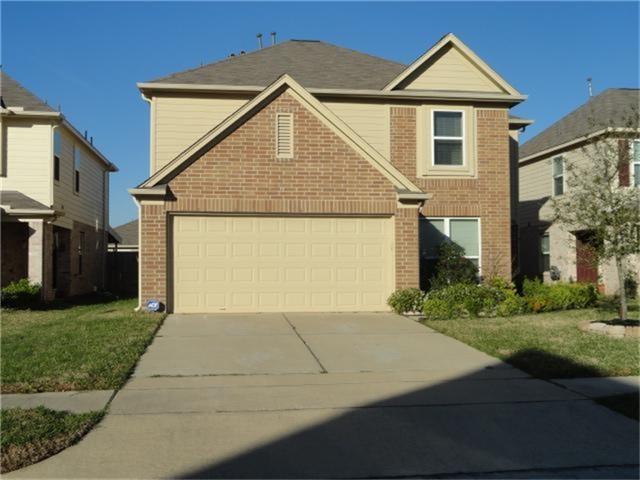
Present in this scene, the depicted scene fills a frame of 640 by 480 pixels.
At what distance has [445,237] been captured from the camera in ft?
55.7

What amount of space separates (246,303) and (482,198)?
722 centimetres

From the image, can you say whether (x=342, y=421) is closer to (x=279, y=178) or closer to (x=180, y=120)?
(x=279, y=178)

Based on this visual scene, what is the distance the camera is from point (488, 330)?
39.2 feet

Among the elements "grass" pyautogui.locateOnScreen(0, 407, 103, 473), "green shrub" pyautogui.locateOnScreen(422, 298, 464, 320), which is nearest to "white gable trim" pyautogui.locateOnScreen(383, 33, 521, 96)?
"green shrub" pyautogui.locateOnScreen(422, 298, 464, 320)

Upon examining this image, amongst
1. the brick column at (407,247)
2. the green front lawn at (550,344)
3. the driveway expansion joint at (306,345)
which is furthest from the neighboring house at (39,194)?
the green front lawn at (550,344)

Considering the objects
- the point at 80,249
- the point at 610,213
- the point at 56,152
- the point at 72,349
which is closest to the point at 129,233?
the point at 80,249

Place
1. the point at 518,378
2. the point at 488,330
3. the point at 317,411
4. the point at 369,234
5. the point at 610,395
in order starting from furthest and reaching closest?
the point at 369,234
the point at 488,330
the point at 518,378
the point at 610,395
the point at 317,411

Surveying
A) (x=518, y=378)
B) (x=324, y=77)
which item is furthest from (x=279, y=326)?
(x=324, y=77)

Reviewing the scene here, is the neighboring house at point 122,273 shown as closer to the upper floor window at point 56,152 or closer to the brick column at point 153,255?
the upper floor window at point 56,152

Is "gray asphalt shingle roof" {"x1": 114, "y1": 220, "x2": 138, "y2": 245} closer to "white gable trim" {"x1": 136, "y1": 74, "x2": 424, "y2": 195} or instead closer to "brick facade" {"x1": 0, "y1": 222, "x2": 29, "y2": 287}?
A: "brick facade" {"x1": 0, "y1": 222, "x2": 29, "y2": 287}

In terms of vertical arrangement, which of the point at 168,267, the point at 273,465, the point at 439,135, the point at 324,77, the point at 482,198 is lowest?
the point at 273,465

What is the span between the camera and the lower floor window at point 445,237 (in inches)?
655

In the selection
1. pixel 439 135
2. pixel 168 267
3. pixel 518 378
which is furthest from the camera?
pixel 439 135

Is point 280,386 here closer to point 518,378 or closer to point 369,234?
point 518,378
